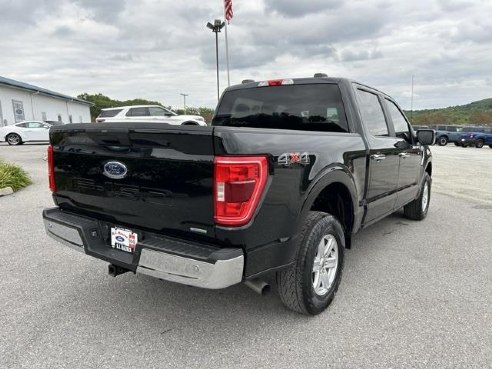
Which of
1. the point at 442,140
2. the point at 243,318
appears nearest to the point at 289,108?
the point at 243,318

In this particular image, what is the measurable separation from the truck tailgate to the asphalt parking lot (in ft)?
2.71

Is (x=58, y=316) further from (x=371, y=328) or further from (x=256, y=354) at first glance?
(x=371, y=328)

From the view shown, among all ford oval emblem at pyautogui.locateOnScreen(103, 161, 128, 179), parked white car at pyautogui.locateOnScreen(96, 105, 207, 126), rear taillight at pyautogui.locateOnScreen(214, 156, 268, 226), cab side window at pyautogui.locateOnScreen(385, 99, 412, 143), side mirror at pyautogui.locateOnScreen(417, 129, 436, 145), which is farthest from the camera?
parked white car at pyautogui.locateOnScreen(96, 105, 207, 126)

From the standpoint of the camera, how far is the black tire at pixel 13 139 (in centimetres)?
2158

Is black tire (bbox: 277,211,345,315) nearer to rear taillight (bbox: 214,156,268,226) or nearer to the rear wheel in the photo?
rear taillight (bbox: 214,156,268,226)

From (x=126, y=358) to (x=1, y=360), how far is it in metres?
0.79

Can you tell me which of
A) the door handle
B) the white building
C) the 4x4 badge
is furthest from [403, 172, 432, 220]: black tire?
the white building

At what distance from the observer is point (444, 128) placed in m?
29.7

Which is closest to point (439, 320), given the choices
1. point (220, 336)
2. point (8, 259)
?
point (220, 336)

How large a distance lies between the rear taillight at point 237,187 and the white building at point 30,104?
28681 mm

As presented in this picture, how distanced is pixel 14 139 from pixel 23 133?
69 cm

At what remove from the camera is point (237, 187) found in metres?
2.27

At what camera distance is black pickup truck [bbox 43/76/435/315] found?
2311mm

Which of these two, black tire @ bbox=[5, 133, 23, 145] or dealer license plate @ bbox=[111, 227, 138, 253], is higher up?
dealer license plate @ bbox=[111, 227, 138, 253]
